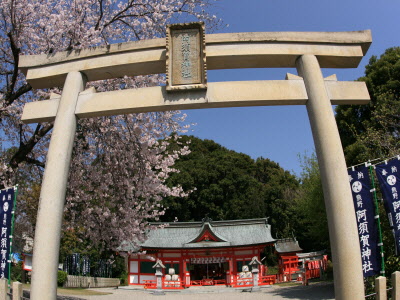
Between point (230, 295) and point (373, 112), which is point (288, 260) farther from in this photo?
point (373, 112)

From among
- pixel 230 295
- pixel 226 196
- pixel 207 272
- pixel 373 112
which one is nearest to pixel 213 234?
pixel 207 272

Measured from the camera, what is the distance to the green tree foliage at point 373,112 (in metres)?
13.4

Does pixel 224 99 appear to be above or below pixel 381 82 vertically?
below

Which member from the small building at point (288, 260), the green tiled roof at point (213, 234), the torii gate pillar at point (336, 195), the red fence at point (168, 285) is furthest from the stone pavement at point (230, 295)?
the torii gate pillar at point (336, 195)

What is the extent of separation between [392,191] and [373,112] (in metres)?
9.13

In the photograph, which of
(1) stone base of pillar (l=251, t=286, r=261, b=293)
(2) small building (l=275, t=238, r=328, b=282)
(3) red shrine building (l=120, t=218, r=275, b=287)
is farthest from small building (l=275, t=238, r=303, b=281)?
(1) stone base of pillar (l=251, t=286, r=261, b=293)

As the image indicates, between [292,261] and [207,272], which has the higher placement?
[292,261]

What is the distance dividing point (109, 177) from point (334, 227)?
19.3ft

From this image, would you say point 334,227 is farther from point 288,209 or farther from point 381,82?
point 288,209

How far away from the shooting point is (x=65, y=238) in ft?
76.1

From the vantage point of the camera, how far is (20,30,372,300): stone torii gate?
4.51 meters

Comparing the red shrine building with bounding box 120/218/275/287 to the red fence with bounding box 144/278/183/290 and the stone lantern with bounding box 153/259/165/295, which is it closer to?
the red fence with bounding box 144/278/183/290

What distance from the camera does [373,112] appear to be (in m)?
13.5

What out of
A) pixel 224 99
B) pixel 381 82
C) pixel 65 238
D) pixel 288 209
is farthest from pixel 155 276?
pixel 224 99
